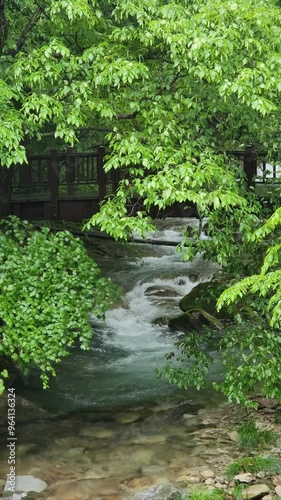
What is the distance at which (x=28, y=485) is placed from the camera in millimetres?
8648

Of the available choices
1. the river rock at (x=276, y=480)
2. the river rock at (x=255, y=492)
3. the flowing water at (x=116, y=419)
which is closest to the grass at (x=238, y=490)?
the river rock at (x=255, y=492)

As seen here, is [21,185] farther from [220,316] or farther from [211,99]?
[211,99]

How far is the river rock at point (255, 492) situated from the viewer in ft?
26.2

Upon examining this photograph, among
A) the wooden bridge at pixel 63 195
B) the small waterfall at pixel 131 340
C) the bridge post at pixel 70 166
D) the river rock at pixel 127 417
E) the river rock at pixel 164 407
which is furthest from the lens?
the bridge post at pixel 70 166

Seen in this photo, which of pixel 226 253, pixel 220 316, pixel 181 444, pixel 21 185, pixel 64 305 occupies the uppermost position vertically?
pixel 21 185

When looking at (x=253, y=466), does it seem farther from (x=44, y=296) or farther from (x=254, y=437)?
(x=44, y=296)

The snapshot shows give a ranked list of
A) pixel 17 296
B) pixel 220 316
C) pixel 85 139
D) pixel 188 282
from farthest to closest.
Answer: pixel 85 139, pixel 188 282, pixel 220 316, pixel 17 296

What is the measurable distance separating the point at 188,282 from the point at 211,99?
9805mm

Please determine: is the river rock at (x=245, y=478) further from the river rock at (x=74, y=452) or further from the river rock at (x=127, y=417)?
the river rock at (x=127, y=417)

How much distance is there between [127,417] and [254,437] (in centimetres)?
239

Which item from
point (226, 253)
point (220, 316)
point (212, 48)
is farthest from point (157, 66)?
point (220, 316)

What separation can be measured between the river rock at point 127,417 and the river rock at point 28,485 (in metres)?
2.21

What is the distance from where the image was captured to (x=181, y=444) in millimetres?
9766

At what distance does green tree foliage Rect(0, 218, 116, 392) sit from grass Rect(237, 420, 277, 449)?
9.48ft
